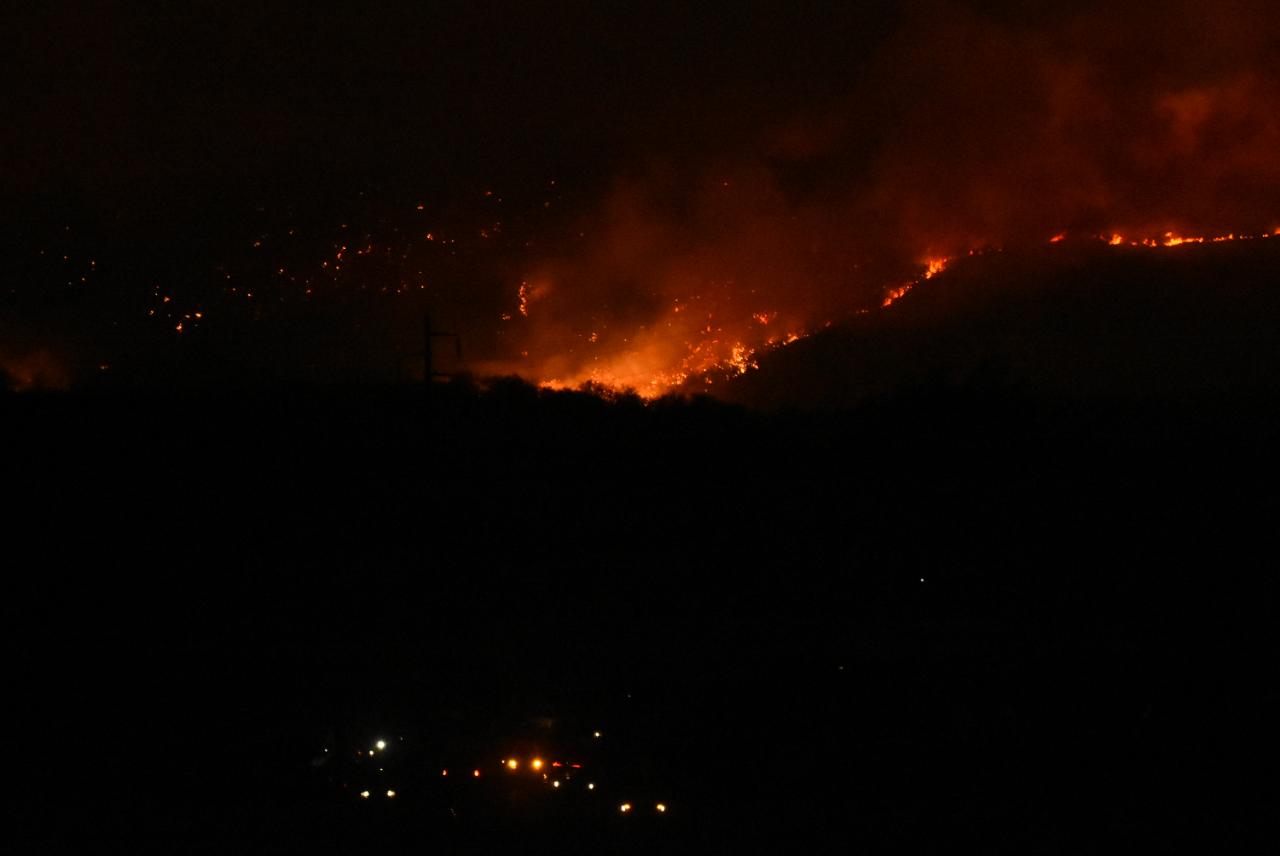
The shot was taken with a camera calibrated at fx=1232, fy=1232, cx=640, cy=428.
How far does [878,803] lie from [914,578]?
296 centimetres

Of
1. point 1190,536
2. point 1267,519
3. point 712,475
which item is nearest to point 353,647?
point 712,475

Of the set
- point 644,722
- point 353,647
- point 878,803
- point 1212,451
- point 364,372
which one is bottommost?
point 878,803

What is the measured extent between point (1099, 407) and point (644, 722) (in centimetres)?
775

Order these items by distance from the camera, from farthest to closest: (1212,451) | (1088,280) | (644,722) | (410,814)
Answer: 1. (1088,280)
2. (1212,451)
3. (644,722)
4. (410,814)

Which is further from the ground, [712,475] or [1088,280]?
[1088,280]

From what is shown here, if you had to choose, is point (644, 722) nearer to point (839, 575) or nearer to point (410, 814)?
point (410, 814)

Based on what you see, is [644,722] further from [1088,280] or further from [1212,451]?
[1088,280]

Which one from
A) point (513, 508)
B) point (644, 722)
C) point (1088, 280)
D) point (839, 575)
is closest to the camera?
point (644, 722)

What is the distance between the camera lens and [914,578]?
980 centimetres

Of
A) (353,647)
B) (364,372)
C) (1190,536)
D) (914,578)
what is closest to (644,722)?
(353,647)

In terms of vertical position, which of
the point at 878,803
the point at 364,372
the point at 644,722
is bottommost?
the point at 878,803

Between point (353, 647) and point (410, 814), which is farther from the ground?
point (353, 647)

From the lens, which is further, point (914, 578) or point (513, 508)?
point (513, 508)

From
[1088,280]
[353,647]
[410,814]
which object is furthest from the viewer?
[1088,280]
